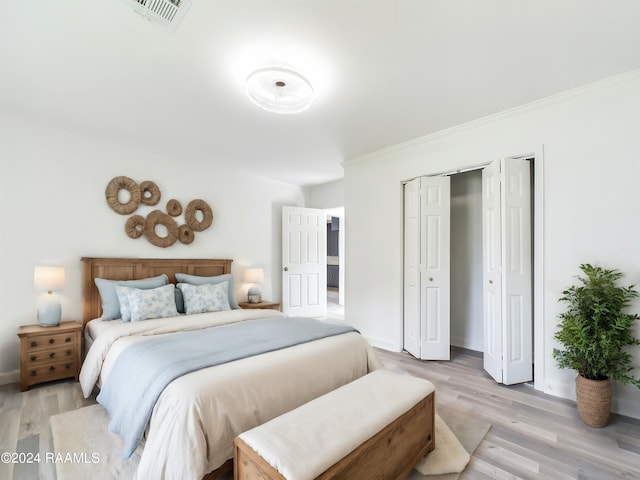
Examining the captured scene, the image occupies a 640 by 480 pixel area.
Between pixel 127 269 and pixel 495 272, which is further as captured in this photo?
pixel 127 269

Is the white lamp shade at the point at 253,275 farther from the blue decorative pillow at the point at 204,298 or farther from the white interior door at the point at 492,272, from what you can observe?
the white interior door at the point at 492,272

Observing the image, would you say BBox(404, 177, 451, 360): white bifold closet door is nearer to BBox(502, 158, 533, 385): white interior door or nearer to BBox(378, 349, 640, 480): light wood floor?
BBox(378, 349, 640, 480): light wood floor

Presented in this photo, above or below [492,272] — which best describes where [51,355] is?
below

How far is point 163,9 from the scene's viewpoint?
171 cm

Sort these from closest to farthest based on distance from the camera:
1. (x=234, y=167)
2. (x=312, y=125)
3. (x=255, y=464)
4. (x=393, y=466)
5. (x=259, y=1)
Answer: (x=255, y=464) < (x=393, y=466) < (x=259, y=1) < (x=312, y=125) < (x=234, y=167)

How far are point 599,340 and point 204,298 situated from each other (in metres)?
3.58

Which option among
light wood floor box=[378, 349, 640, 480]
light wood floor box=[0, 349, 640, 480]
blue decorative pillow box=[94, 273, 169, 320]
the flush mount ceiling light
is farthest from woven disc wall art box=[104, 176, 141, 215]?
light wood floor box=[378, 349, 640, 480]

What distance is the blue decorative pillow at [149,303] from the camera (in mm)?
3035

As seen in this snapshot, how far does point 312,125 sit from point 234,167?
75.5 inches

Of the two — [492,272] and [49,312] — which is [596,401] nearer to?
[492,272]

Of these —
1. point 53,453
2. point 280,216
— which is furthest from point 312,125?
point 53,453

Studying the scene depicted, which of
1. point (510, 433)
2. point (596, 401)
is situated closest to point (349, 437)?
point (510, 433)

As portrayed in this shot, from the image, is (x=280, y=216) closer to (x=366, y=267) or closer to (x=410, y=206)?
(x=366, y=267)

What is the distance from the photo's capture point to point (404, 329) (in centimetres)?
385
